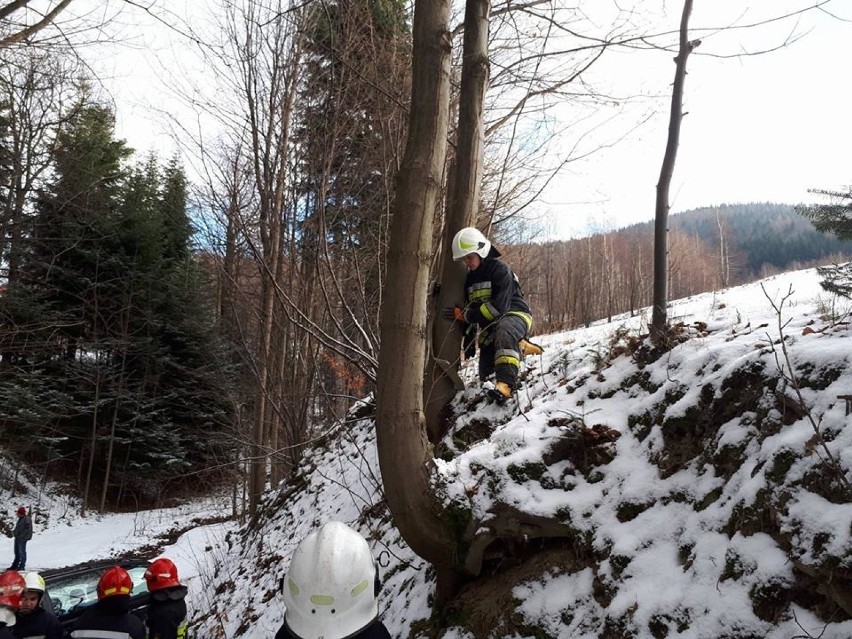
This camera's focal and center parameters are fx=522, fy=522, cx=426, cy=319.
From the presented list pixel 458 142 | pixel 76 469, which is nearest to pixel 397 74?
pixel 458 142

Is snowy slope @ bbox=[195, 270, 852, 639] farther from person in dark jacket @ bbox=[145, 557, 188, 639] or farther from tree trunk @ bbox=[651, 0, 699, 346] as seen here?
person in dark jacket @ bbox=[145, 557, 188, 639]

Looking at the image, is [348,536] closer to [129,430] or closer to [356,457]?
[356,457]

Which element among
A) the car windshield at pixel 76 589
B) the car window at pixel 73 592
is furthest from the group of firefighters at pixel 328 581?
the car window at pixel 73 592

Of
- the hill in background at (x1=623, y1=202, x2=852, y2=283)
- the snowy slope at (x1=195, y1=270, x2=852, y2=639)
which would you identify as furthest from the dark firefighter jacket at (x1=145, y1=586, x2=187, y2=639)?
the hill in background at (x1=623, y1=202, x2=852, y2=283)

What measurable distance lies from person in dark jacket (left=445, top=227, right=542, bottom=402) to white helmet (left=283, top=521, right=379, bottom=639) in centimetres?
274

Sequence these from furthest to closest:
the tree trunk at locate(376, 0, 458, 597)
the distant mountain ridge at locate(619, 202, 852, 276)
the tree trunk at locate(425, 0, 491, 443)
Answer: the distant mountain ridge at locate(619, 202, 852, 276)
the tree trunk at locate(425, 0, 491, 443)
the tree trunk at locate(376, 0, 458, 597)

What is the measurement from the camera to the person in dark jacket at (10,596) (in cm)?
378

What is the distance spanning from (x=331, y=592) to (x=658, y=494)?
191 centimetres

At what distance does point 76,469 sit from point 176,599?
68.4 ft

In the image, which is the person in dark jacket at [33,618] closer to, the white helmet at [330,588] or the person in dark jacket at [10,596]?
the person in dark jacket at [10,596]

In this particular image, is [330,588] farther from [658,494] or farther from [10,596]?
[10,596]

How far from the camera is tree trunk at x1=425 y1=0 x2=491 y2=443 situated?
15.1 ft

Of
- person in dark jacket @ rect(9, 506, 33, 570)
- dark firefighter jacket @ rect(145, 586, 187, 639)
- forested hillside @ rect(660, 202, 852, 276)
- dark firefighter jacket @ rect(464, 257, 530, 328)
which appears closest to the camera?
dark firefighter jacket @ rect(145, 586, 187, 639)

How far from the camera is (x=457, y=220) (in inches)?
195
